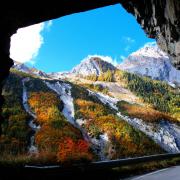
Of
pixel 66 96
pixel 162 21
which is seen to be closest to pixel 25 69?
pixel 66 96

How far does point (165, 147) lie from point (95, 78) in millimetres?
56763

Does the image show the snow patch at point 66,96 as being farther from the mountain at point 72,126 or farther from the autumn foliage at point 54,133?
the autumn foliage at point 54,133

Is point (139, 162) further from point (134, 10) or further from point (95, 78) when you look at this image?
point (95, 78)

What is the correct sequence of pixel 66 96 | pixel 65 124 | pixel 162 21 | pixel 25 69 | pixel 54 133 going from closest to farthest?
1. pixel 162 21
2. pixel 54 133
3. pixel 65 124
4. pixel 66 96
5. pixel 25 69

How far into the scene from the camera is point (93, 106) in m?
50.9

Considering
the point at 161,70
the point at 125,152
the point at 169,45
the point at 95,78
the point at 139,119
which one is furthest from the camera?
the point at 161,70

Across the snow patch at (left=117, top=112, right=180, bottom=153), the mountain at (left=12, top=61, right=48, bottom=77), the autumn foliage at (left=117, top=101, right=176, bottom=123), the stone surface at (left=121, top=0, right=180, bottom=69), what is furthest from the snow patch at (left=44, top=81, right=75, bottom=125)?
the mountain at (left=12, top=61, right=48, bottom=77)

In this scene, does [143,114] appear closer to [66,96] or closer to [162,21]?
[66,96]

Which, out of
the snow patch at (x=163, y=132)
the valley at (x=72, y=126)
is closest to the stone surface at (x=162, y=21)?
the valley at (x=72, y=126)

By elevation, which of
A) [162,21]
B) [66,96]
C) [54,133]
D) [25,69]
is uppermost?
[25,69]

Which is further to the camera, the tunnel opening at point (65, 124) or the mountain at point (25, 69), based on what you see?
the mountain at point (25, 69)

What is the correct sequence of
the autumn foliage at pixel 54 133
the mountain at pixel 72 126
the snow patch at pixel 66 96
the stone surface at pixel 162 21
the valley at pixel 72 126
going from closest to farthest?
the stone surface at pixel 162 21, the autumn foliage at pixel 54 133, the valley at pixel 72 126, the mountain at pixel 72 126, the snow patch at pixel 66 96

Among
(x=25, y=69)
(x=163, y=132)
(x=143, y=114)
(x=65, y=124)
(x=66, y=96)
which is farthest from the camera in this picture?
(x=25, y=69)

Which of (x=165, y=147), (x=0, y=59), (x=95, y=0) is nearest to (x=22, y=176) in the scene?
(x=0, y=59)
